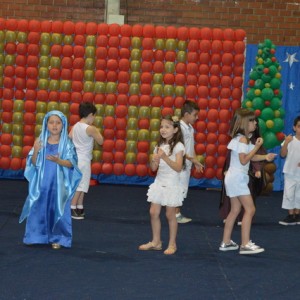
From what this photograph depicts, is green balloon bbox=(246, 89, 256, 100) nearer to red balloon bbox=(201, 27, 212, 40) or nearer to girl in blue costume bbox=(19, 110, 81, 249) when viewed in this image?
red balloon bbox=(201, 27, 212, 40)

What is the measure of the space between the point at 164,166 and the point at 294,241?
6.45ft

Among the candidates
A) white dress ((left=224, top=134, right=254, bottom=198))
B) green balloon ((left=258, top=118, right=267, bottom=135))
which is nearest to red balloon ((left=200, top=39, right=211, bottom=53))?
green balloon ((left=258, top=118, right=267, bottom=135))

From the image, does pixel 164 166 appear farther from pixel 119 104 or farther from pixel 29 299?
pixel 119 104

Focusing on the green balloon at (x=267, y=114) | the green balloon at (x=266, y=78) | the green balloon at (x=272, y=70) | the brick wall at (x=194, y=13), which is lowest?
the green balloon at (x=267, y=114)

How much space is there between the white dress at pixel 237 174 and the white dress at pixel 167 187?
1.62 feet

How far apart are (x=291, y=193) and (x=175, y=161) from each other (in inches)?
111

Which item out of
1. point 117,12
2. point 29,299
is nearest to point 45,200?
point 29,299

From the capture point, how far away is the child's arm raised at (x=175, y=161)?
22.6 feet

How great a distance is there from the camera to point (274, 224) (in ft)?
30.3

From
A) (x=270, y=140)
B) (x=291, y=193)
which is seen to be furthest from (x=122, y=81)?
(x=291, y=193)

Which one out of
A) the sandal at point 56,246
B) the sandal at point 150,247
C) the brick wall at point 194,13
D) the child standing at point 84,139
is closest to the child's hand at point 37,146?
the sandal at point 56,246

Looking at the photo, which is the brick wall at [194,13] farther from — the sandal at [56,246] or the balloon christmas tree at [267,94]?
the sandal at [56,246]

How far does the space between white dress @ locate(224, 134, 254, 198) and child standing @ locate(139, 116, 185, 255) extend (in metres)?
0.49

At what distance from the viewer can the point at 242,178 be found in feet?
23.5
